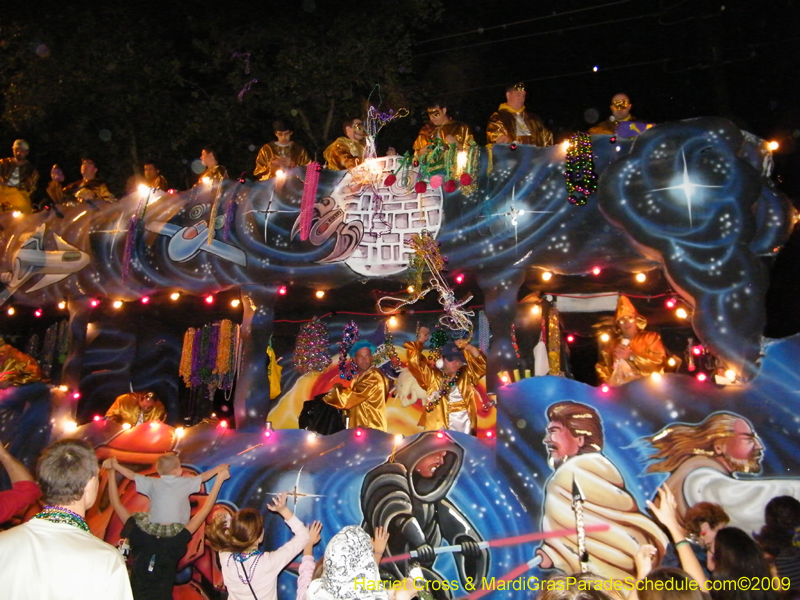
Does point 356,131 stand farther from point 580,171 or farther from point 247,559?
point 247,559

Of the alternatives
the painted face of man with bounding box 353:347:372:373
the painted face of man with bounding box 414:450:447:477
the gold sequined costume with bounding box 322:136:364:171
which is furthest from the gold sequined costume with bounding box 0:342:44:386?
the painted face of man with bounding box 414:450:447:477


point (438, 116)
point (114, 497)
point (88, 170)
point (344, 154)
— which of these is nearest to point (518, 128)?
point (438, 116)

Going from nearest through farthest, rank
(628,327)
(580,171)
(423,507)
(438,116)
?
1. (423,507)
2. (580,171)
3. (628,327)
4. (438,116)

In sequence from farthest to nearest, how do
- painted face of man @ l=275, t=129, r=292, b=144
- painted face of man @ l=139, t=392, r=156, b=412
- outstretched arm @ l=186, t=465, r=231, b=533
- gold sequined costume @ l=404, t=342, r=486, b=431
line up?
painted face of man @ l=139, t=392, r=156, b=412 < painted face of man @ l=275, t=129, r=292, b=144 < gold sequined costume @ l=404, t=342, r=486, b=431 < outstretched arm @ l=186, t=465, r=231, b=533

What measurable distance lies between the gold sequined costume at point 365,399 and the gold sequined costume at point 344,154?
2.61m

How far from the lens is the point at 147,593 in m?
5.66

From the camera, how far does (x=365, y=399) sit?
9398mm

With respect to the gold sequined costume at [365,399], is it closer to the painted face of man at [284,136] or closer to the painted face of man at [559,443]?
the painted face of man at [559,443]

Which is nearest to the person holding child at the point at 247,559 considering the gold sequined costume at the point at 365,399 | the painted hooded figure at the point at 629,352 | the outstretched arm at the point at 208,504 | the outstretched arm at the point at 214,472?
the outstretched arm at the point at 208,504

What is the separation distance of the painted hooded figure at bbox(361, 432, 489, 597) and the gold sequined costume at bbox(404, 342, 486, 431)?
5.35ft

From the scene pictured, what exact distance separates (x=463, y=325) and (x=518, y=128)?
2.40 m

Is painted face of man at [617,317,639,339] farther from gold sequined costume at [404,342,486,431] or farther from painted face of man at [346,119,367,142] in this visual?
painted face of man at [346,119,367,142]

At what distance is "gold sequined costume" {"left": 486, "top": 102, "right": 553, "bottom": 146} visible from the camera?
8.80 m

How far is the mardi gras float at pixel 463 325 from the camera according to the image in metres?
6.69
